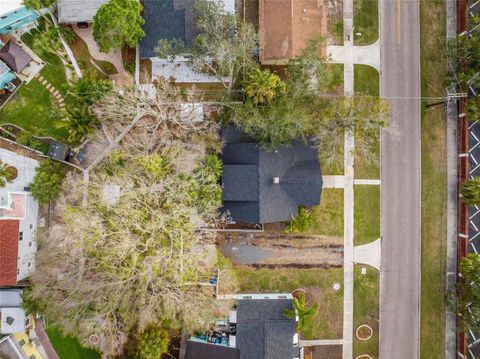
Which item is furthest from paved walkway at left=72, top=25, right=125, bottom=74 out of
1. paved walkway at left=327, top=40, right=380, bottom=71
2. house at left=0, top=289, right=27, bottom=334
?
house at left=0, top=289, right=27, bottom=334

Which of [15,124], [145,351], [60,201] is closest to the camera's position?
[145,351]

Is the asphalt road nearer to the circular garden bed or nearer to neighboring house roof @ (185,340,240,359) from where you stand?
the circular garden bed

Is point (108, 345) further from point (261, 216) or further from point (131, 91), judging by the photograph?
point (131, 91)

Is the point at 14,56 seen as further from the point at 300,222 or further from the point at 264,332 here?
the point at 264,332

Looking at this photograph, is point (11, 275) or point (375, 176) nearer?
point (11, 275)

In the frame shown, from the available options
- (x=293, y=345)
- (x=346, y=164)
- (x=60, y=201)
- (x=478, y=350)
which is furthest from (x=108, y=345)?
(x=478, y=350)

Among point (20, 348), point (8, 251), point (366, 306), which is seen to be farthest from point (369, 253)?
point (20, 348)

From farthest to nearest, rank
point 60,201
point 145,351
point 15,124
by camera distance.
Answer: point 15,124 → point 60,201 → point 145,351

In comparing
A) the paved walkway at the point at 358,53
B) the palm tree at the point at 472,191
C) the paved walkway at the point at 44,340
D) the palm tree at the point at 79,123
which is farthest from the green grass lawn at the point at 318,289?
the paved walkway at the point at 358,53
